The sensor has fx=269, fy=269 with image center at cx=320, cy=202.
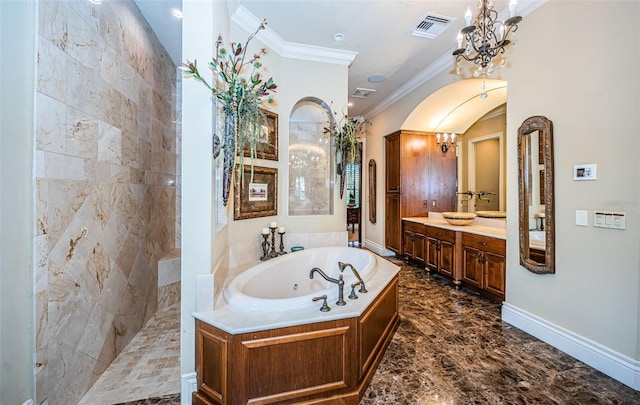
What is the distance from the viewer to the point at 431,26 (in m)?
2.92

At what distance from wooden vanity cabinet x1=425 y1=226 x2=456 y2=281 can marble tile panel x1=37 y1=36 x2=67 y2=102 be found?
13.8 feet

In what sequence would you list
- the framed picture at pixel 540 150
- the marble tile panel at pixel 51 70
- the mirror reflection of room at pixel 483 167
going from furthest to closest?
1. the mirror reflection of room at pixel 483 167
2. the framed picture at pixel 540 150
3. the marble tile panel at pixel 51 70

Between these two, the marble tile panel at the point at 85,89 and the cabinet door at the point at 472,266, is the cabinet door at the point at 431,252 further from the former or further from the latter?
the marble tile panel at the point at 85,89

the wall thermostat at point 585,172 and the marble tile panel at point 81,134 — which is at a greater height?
the marble tile panel at point 81,134

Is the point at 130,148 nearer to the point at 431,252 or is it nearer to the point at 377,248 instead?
the point at 431,252

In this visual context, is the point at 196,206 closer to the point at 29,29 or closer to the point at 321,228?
the point at 29,29

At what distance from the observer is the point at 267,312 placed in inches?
65.2

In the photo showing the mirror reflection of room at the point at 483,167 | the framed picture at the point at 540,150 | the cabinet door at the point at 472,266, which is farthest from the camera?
the mirror reflection of room at the point at 483,167

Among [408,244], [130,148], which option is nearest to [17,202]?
[130,148]

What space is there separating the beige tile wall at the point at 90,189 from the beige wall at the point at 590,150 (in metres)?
3.65

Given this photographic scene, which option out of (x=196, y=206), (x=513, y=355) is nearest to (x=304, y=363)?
(x=196, y=206)

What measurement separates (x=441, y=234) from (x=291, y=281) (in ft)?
8.09

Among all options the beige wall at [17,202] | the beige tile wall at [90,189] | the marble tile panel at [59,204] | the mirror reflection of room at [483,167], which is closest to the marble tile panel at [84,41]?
the beige tile wall at [90,189]

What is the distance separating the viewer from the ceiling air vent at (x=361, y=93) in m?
4.76
